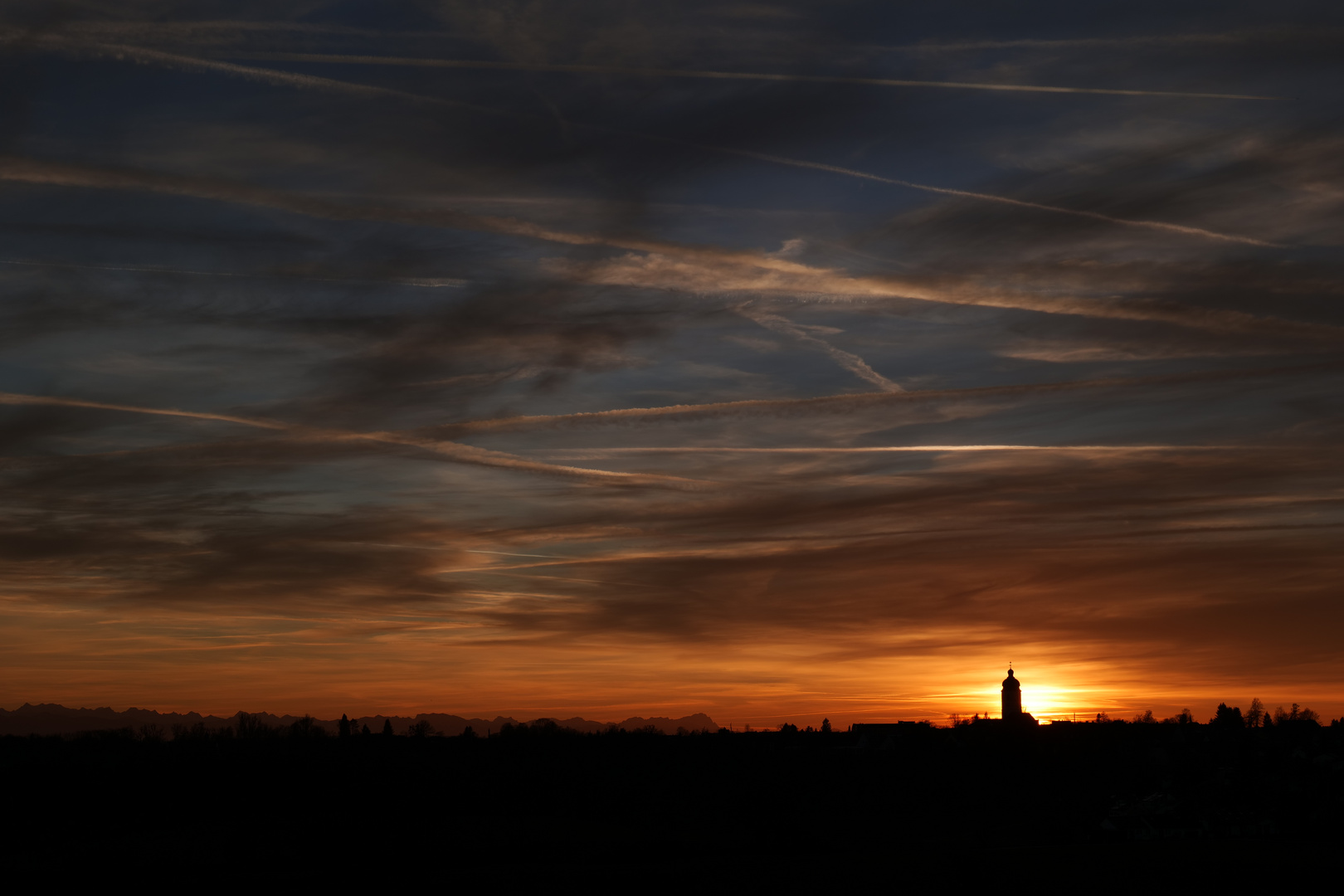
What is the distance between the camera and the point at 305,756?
88688 millimetres

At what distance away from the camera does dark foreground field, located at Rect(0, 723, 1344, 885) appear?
55.3m

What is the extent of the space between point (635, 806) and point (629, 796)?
4701mm

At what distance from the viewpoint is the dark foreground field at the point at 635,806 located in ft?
182

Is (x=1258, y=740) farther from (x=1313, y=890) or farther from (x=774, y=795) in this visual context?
(x=1313, y=890)

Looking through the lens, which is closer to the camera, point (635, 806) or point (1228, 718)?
point (635, 806)

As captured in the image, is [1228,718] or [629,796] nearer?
[629,796]

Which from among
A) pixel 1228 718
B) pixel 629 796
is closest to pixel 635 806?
pixel 629 796

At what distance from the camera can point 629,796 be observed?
88438mm

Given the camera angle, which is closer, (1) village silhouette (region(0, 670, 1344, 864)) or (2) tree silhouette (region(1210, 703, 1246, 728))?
(1) village silhouette (region(0, 670, 1344, 864))

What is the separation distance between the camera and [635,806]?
275 feet

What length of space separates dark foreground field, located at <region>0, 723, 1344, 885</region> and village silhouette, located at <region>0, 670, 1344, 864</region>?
10.7 inches

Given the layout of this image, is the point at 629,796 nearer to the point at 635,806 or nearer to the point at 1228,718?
the point at 635,806

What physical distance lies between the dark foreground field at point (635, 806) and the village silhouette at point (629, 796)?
273 mm

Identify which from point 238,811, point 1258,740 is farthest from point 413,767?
point 1258,740
